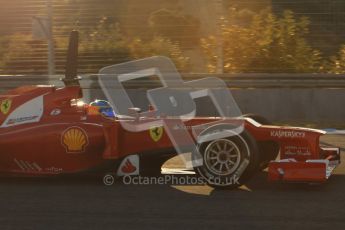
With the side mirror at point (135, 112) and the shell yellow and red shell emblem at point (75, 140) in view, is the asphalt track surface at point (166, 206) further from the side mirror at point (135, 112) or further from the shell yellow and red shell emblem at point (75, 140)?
the side mirror at point (135, 112)

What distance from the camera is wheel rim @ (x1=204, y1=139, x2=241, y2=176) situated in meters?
5.91

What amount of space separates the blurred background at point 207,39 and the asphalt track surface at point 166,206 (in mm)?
8116

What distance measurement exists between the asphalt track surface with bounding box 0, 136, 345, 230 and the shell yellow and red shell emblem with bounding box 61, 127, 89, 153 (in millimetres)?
366

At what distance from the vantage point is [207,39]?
595 inches

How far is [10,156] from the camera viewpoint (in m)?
6.20

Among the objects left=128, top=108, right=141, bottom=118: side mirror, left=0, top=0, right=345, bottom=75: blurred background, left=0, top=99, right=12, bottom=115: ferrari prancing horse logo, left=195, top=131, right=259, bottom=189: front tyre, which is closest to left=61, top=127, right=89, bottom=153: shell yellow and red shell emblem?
left=128, top=108, right=141, bottom=118: side mirror

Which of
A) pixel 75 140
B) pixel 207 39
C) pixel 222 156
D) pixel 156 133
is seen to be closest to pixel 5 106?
pixel 75 140

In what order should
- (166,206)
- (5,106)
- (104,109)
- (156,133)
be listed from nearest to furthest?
(166,206)
(156,133)
(5,106)
(104,109)

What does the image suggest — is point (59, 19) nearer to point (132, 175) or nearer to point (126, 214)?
point (132, 175)

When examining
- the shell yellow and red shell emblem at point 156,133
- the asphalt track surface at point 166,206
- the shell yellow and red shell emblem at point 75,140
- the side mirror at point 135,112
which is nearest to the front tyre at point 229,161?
the asphalt track surface at point 166,206

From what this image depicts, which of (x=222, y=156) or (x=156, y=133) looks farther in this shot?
(x=156, y=133)

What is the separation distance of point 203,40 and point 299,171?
31.7ft

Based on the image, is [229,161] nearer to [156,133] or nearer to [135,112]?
[156,133]

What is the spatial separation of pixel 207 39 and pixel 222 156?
940 cm
